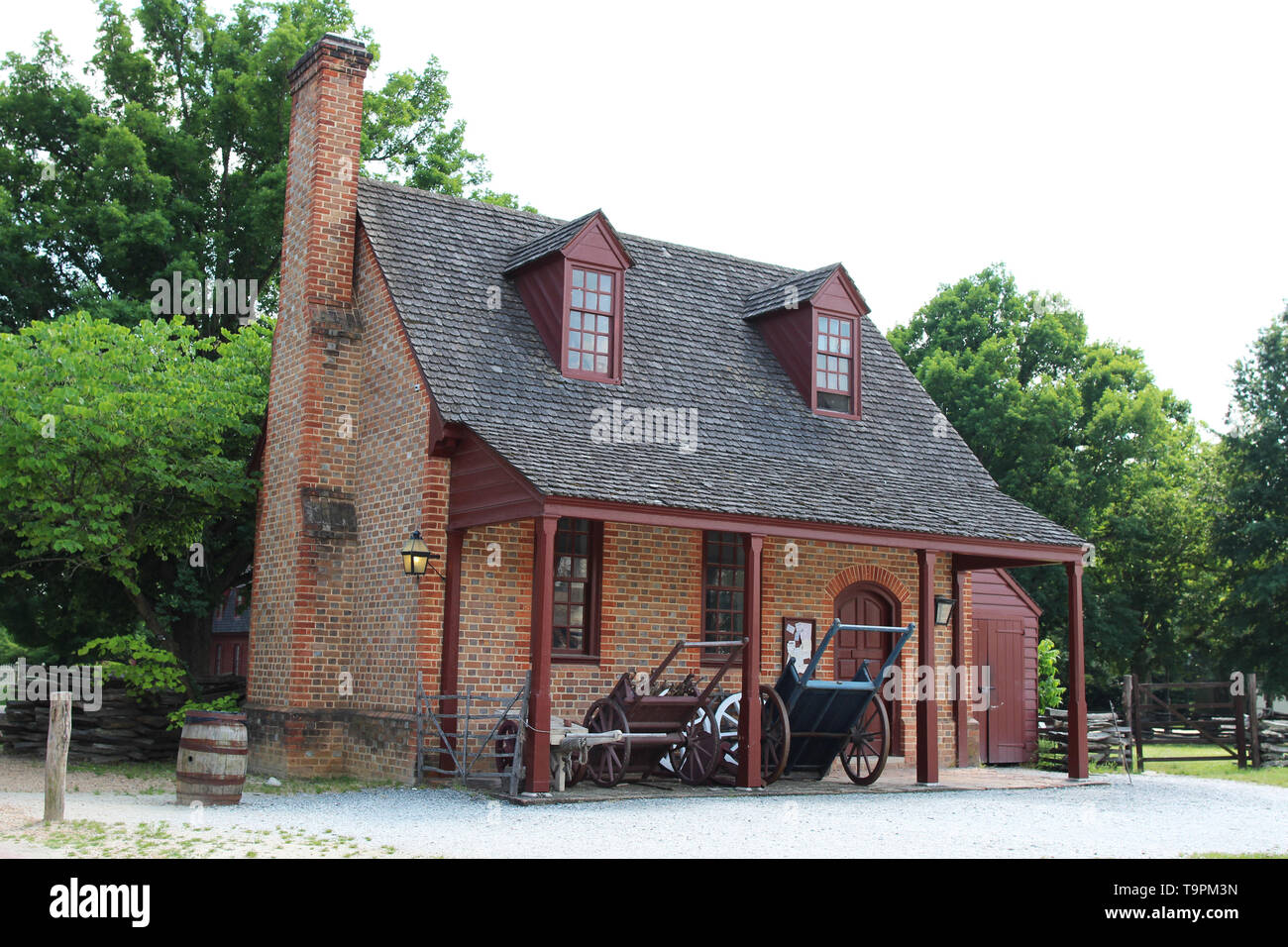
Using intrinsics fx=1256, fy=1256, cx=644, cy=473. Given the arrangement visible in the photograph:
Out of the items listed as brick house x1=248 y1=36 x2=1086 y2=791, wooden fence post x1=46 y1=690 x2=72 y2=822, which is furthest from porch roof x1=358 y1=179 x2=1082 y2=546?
wooden fence post x1=46 y1=690 x2=72 y2=822

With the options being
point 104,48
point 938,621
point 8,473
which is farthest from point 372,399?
point 104,48

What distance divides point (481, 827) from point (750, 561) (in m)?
5.11

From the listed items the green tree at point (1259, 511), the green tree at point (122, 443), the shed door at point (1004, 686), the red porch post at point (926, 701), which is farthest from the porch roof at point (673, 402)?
the green tree at point (1259, 511)

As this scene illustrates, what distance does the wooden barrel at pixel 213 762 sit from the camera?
12258mm

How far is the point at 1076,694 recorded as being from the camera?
693 inches

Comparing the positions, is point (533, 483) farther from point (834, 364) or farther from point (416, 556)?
point (834, 364)

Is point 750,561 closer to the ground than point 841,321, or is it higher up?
closer to the ground

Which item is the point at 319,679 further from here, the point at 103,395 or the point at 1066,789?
the point at 1066,789

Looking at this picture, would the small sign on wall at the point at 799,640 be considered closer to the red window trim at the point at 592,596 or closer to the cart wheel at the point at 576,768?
the red window trim at the point at 592,596

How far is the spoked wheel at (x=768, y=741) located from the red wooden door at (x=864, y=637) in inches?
128

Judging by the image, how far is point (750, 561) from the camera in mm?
14570

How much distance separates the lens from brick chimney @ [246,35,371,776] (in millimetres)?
15734

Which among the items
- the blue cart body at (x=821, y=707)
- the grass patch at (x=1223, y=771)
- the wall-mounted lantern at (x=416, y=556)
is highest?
the wall-mounted lantern at (x=416, y=556)

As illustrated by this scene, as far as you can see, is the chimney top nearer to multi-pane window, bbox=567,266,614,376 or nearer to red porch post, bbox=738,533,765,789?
multi-pane window, bbox=567,266,614,376
